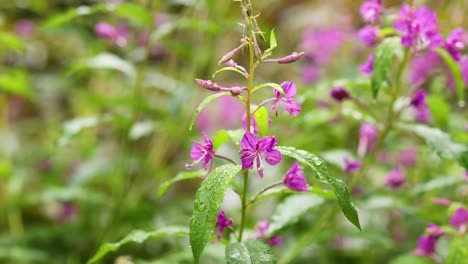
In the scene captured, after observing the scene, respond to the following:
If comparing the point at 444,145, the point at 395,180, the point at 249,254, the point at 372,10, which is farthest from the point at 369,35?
the point at 249,254

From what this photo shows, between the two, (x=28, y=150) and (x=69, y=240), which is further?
(x=28, y=150)

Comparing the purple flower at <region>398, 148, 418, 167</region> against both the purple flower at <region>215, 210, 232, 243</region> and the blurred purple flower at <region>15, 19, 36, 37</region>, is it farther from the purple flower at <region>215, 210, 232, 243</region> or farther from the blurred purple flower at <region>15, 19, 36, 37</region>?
the blurred purple flower at <region>15, 19, 36, 37</region>

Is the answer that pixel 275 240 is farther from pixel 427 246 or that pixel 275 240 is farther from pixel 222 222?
pixel 427 246

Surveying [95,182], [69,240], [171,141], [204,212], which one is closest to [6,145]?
[95,182]

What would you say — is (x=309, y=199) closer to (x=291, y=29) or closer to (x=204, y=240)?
(x=204, y=240)

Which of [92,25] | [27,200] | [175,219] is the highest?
[92,25]

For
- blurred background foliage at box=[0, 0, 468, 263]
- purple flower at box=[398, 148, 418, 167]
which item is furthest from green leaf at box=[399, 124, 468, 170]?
purple flower at box=[398, 148, 418, 167]
